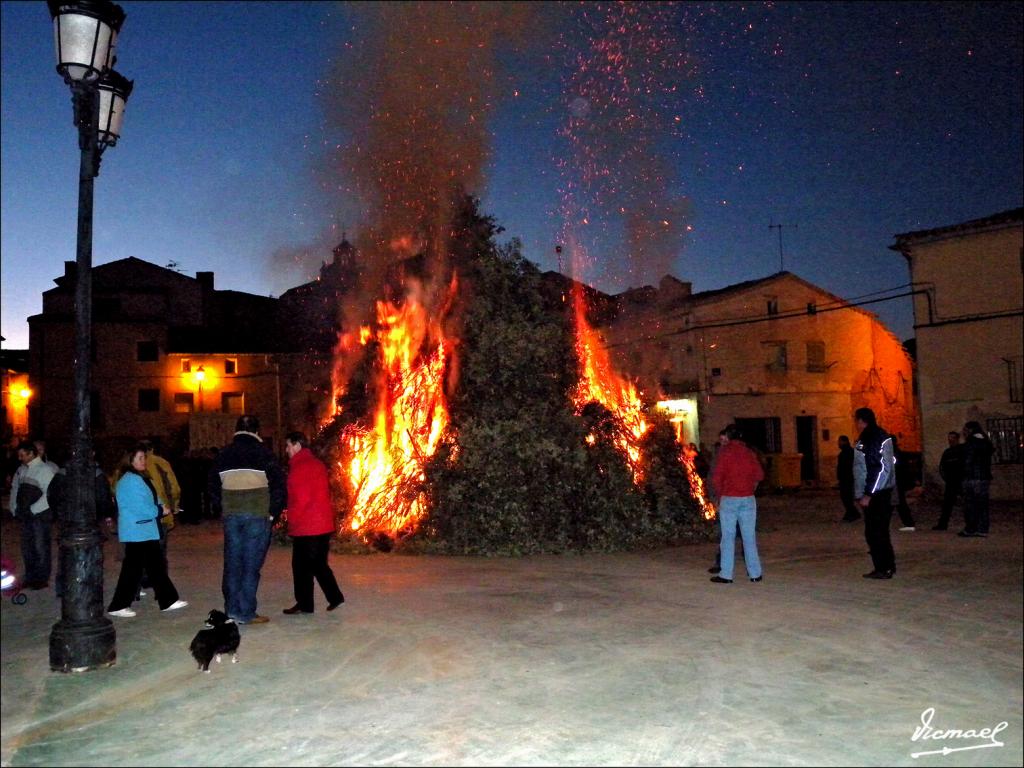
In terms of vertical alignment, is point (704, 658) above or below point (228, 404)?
below

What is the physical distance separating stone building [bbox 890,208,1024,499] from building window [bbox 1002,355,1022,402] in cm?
2

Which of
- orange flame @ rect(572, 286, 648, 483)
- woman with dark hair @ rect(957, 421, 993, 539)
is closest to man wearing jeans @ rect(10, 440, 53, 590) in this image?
orange flame @ rect(572, 286, 648, 483)

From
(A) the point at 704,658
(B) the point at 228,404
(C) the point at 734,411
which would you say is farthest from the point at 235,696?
(B) the point at 228,404

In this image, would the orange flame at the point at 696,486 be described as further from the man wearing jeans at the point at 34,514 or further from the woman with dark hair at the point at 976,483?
the man wearing jeans at the point at 34,514

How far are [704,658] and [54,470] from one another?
26.5 feet

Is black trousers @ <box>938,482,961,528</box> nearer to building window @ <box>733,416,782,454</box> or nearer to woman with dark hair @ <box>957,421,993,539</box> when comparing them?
woman with dark hair @ <box>957,421,993,539</box>

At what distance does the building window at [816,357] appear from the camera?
34094 mm

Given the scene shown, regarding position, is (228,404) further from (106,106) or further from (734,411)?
(106,106)

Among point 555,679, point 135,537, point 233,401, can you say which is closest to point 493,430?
point 135,537

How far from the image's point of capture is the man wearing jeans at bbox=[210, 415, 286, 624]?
305 inches

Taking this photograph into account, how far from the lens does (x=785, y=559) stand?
11.6 metres

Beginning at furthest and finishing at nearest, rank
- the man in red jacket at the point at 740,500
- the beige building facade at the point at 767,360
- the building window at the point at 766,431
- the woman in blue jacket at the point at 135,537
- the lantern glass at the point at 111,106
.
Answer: the building window at the point at 766,431, the beige building facade at the point at 767,360, the man in red jacket at the point at 740,500, the woman in blue jacket at the point at 135,537, the lantern glass at the point at 111,106

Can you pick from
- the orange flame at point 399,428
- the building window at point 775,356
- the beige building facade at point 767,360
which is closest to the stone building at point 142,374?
the beige building facade at point 767,360

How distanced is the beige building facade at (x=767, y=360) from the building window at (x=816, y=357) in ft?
0.13
